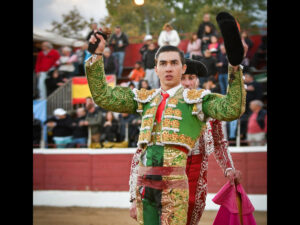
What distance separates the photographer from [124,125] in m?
8.07

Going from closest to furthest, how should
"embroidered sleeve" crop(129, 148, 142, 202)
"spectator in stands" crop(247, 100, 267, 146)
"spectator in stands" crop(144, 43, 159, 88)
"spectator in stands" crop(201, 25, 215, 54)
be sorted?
"embroidered sleeve" crop(129, 148, 142, 202)
"spectator in stands" crop(247, 100, 267, 146)
"spectator in stands" crop(144, 43, 159, 88)
"spectator in stands" crop(201, 25, 215, 54)

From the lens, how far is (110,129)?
8055mm

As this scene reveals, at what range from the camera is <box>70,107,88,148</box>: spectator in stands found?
8375 millimetres

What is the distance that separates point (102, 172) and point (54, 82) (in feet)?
10.3

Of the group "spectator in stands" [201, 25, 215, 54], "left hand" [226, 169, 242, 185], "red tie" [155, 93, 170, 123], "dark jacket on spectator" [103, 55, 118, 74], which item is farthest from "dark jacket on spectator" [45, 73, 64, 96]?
"red tie" [155, 93, 170, 123]

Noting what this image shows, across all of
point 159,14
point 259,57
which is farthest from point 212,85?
point 159,14

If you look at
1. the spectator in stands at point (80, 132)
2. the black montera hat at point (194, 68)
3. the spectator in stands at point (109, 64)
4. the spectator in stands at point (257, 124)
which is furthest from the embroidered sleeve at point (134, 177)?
the spectator in stands at point (109, 64)

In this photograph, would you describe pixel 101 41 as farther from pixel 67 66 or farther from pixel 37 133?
pixel 67 66

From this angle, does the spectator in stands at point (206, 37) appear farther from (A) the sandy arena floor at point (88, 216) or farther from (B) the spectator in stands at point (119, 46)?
(A) the sandy arena floor at point (88, 216)

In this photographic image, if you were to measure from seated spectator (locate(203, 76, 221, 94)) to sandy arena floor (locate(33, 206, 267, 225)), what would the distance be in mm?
2212

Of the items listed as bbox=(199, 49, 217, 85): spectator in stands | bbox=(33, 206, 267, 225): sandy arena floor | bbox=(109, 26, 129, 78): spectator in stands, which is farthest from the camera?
bbox=(109, 26, 129, 78): spectator in stands

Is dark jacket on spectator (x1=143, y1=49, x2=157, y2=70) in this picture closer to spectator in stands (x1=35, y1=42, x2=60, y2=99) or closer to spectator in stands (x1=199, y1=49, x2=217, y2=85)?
spectator in stands (x1=199, y1=49, x2=217, y2=85)
